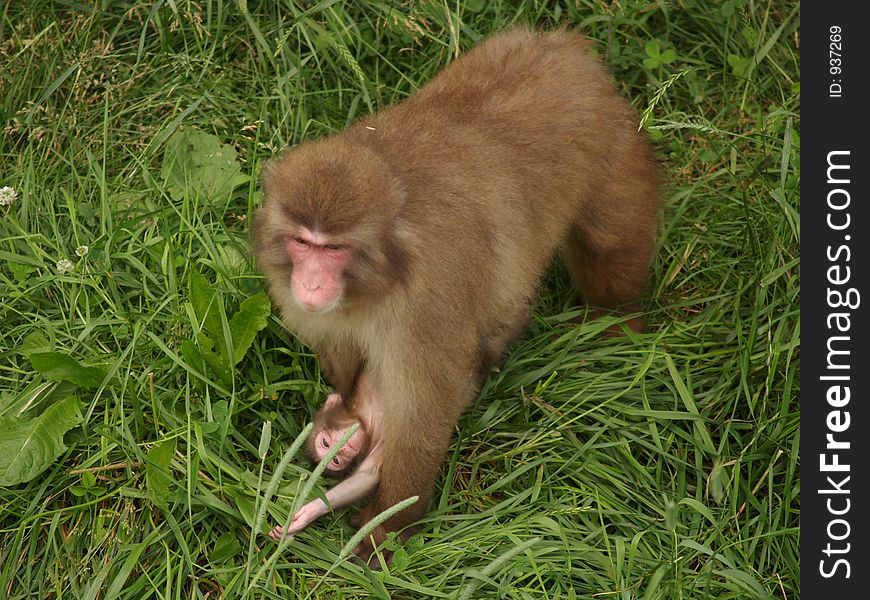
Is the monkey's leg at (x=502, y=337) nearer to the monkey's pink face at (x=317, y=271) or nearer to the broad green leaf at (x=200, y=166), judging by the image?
the monkey's pink face at (x=317, y=271)

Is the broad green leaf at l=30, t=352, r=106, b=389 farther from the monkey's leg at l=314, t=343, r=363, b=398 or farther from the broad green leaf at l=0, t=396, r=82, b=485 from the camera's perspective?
the monkey's leg at l=314, t=343, r=363, b=398

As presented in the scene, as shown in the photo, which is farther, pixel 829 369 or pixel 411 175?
pixel 829 369

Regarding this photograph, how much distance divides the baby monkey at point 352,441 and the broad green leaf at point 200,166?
1168 mm

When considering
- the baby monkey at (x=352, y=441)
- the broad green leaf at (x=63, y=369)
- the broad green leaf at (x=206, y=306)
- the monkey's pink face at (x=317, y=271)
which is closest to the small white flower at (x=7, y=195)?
the broad green leaf at (x=63, y=369)

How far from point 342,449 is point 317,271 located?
117 cm

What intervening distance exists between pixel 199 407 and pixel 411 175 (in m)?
1.36

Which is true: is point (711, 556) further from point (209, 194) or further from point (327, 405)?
point (209, 194)

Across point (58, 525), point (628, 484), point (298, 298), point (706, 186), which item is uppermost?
point (298, 298)

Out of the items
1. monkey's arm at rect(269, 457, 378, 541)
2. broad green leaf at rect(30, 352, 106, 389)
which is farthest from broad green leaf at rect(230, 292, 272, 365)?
monkey's arm at rect(269, 457, 378, 541)

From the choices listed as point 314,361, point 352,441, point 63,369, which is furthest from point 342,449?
point 63,369

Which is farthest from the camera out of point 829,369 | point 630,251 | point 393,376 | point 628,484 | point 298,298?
point 630,251

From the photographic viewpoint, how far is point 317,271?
3.97 metres

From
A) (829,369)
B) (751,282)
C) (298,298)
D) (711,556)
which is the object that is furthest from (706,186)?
(298,298)

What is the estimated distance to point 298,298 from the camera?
3.99 metres
